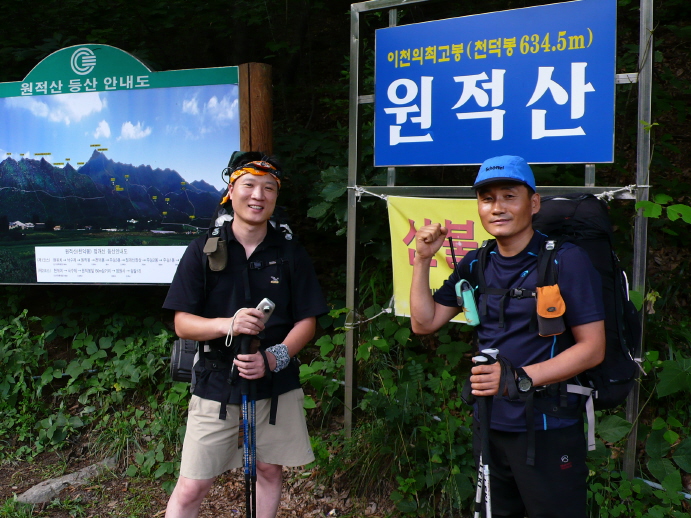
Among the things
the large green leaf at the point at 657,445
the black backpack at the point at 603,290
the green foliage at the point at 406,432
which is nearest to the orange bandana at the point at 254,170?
the black backpack at the point at 603,290

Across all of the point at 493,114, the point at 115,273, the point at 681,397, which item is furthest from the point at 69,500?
the point at 681,397

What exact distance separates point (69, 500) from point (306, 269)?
2.53m

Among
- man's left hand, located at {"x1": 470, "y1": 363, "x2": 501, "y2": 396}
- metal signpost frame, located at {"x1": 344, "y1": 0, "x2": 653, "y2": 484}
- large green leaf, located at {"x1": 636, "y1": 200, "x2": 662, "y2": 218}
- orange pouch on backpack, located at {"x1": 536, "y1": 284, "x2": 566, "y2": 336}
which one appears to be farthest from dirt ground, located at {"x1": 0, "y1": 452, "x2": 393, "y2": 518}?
large green leaf, located at {"x1": 636, "y1": 200, "x2": 662, "y2": 218}

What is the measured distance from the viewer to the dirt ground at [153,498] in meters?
3.94

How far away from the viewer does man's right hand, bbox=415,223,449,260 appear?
2379 millimetres

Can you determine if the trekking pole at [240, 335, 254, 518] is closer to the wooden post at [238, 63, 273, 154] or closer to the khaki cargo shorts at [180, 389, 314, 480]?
the khaki cargo shorts at [180, 389, 314, 480]

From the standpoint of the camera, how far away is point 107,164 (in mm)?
4910

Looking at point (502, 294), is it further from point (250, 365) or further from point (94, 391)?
point (94, 391)

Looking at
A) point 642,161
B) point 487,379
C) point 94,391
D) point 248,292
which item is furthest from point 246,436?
point 94,391

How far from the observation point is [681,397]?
3.92 m

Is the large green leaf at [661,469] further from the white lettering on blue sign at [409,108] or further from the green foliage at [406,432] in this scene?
the white lettering on blue sign at [409,108]

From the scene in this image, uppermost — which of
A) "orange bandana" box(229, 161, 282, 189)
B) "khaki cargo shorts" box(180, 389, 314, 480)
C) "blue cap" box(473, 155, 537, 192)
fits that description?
"orange bandana" box(229, 161, 282, 189)

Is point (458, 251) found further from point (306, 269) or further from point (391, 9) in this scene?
point (391, 9)

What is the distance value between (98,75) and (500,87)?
3.07m
